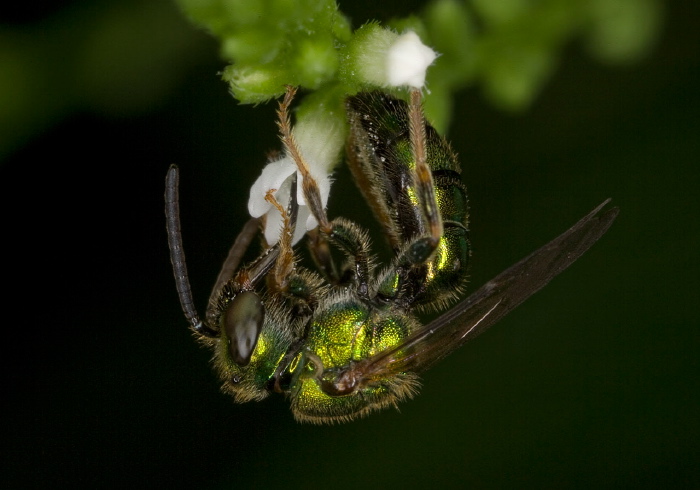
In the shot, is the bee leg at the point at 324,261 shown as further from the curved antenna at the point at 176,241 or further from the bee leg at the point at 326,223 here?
the curved antenna at the point at 176,241

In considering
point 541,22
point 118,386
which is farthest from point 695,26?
point 118,386

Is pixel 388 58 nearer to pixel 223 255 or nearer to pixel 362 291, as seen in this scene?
pixel 362 291

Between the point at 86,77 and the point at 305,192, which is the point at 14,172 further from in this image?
the point at 305,192

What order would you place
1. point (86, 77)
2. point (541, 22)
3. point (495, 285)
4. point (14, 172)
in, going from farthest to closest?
point (14, 172)
point (86, 77)
point (541, 22)
point (495, 285)

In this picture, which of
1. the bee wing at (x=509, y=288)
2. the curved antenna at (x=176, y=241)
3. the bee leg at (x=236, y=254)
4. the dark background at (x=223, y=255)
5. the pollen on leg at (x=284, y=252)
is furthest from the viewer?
the dark background at (x=223, y=255)

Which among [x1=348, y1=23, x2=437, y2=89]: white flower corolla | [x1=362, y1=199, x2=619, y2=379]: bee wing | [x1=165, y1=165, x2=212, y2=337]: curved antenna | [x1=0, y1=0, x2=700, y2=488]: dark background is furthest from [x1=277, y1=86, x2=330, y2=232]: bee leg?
[x1=0, y1=0, x2=700, y2=488]: dark background

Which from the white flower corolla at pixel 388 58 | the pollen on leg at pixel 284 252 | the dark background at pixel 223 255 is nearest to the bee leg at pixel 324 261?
the pollen on leg at pixel 284 252

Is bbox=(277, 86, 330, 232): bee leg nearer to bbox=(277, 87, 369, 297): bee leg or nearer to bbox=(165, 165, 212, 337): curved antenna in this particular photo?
bbox=(277, 87, 369, 297): bee leg
